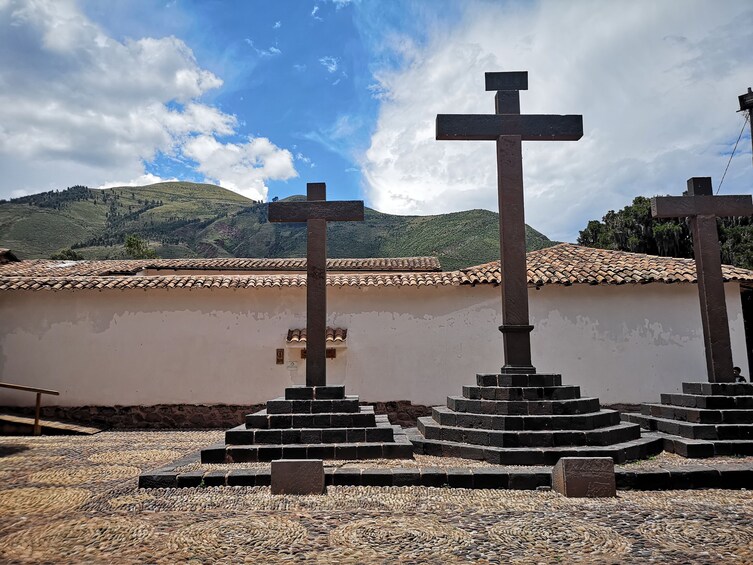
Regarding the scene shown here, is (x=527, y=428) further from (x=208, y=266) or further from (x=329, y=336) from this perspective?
(x=208, y=266)

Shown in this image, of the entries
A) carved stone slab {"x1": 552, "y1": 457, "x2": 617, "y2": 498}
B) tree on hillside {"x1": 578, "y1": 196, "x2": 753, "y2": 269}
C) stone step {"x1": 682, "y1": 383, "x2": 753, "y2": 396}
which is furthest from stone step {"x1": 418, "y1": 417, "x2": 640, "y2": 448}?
tree on hillside {"x1": 578, "y1": 196, "x2": 753, "y2": 269}

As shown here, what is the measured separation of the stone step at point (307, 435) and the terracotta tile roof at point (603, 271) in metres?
6.07

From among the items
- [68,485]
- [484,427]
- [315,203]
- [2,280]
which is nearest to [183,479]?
[68,485]

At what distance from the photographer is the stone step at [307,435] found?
21.8ft

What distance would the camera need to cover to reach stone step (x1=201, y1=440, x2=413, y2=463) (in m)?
6.38

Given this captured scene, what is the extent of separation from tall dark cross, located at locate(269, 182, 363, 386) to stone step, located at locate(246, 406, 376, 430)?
0.66m

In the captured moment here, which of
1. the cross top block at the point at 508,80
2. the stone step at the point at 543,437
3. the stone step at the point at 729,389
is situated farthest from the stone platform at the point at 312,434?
the cross top block at the point at 508,80

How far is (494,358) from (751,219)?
21.3 meters

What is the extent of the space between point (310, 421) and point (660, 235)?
22.0 m

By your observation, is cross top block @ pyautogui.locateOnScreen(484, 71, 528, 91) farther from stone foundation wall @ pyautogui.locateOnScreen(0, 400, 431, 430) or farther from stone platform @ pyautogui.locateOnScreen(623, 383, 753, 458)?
stone foundation wall @ pyautogui.locateOnScreen(0, 400, 431, 430)

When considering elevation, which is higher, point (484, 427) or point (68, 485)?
point (484, 427)

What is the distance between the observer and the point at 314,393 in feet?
23.6

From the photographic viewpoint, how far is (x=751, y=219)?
25.5 m

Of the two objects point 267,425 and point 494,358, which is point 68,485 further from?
point 494,358
